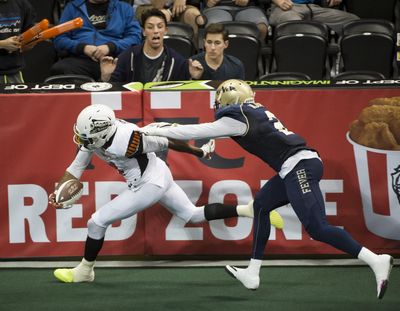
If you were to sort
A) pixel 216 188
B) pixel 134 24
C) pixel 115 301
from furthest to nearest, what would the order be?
1. pixel 134 24
2. pixel 216 188
3. pixel 115 301

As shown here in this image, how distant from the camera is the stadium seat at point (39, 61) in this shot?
10.0 metres

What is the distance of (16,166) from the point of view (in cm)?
752

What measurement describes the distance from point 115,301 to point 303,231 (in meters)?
1.84

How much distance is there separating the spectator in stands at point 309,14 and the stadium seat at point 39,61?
263cm

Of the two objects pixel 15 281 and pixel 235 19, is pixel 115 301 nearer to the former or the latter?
pixel 15 281

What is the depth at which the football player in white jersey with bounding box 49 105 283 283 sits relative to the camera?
6.76 m

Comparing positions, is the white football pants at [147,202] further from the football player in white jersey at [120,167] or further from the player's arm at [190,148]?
the player's arm at [190,148]

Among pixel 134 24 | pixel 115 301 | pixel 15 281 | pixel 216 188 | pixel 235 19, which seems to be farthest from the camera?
pixel 235 19

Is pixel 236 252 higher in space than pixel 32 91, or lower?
lower

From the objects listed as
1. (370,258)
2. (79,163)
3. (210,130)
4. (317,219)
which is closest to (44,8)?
(79,163)

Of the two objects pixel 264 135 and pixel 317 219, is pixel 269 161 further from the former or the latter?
pixel 317 219

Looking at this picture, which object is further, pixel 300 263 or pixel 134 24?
pixel 134 24

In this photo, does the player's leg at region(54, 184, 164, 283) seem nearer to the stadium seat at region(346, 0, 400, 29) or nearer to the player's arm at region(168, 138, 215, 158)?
the player's arm at region(168, 138, 215, 158)

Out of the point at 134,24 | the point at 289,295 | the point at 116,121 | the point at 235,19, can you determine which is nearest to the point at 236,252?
the point at 289,295
